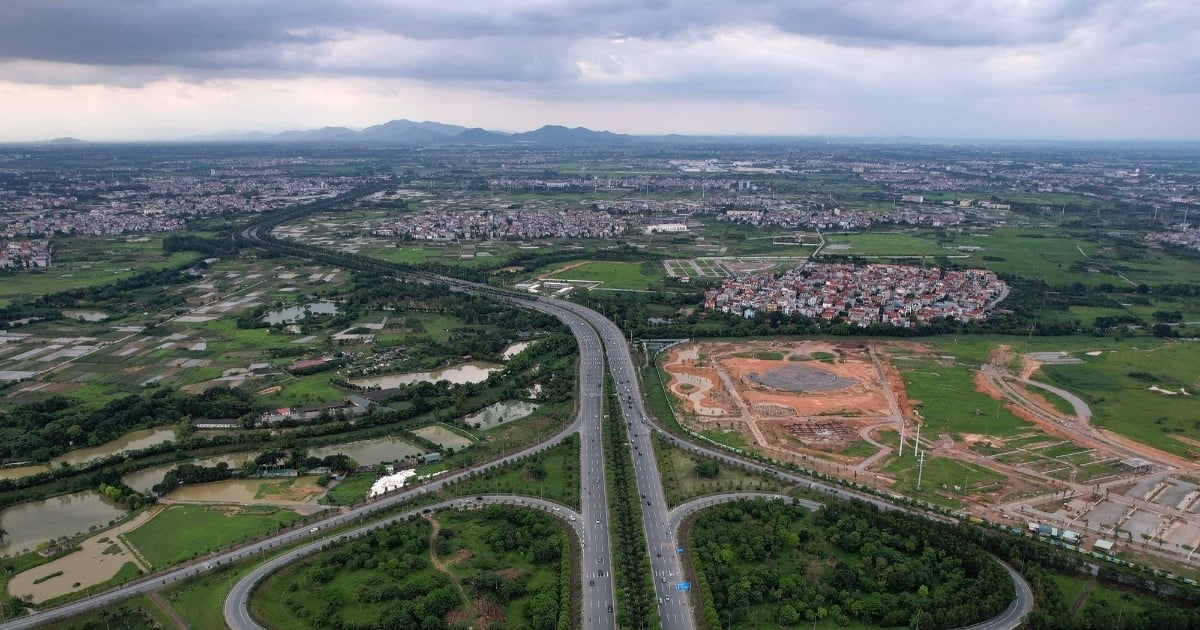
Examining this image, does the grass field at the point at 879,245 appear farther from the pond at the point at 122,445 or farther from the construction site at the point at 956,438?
the pond at the point at 122,445

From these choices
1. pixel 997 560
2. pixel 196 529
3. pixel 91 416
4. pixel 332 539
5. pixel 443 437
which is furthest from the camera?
pixel 91 416

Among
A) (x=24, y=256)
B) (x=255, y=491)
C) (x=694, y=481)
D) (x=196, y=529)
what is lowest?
(x=196, y=529)

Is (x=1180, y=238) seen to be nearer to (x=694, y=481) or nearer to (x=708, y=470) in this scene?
(x=708, y=470)

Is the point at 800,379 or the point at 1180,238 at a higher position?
the point at 1180,238

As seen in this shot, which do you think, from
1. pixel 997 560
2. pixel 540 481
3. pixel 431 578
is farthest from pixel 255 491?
pixel 997 560

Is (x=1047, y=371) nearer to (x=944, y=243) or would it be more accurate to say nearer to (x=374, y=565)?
(x=374, y=565)

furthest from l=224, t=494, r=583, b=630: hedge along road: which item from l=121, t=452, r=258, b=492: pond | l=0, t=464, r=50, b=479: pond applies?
→ l=0, t=464, r=50, b=479: pond
